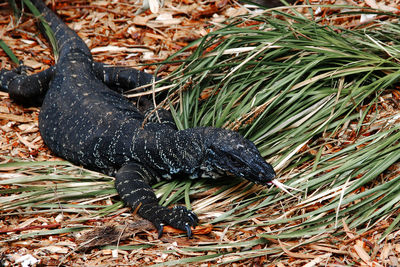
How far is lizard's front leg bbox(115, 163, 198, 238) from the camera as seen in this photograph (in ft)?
15.1

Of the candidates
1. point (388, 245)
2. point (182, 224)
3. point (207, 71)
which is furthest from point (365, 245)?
point (207, 71)

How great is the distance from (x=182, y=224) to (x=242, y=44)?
2.16m

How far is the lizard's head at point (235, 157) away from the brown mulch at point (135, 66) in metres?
0.57

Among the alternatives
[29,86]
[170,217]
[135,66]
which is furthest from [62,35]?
[170,217]

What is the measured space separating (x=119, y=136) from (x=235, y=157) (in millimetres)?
1492

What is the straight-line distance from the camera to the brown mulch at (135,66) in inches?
161

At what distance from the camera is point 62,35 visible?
6.89m

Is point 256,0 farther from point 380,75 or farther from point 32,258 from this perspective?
point 32,258

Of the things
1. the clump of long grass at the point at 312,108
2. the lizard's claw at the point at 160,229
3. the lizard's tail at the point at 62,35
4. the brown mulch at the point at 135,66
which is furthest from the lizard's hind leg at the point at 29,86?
the lizard's claw at the point at 160,229

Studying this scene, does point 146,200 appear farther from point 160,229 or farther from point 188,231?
point 188,231

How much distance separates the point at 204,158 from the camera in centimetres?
495

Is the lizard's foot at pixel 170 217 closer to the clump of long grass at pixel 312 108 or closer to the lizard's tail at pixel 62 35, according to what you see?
the clump of long grass at pixel 312 108

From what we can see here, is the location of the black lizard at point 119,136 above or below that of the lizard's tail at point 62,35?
below

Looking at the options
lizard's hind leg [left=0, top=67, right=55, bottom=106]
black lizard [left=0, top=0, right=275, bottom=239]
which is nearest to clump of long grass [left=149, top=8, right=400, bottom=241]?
black lizard [left=0, top=0, right=275, bottom=239]
